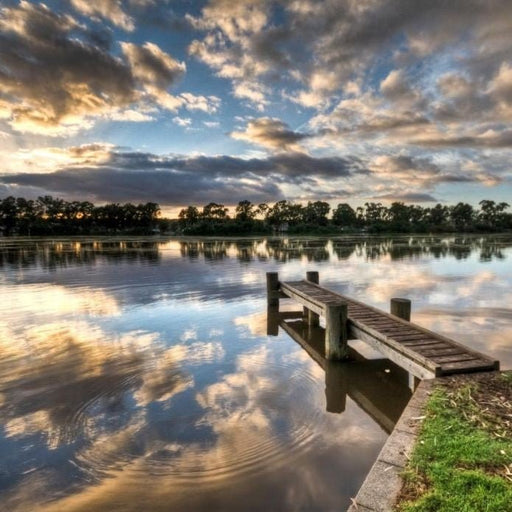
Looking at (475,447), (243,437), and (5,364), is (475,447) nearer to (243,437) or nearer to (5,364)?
(243,437)

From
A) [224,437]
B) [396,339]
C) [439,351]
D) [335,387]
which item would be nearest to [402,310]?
[396,339]

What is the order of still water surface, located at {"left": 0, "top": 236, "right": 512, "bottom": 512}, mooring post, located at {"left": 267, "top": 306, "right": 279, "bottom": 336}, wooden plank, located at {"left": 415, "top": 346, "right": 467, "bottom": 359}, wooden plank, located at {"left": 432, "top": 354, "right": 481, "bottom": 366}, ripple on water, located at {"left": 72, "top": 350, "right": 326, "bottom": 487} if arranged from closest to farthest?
still water surface, located at {"left": 0, "top": 236, "right": 512, "bottom": 512} → ripple on water, located at {"left": 72, "top": 350, "right": 326, "bottom": 487} → wooden plank, located at {"left": 432, "top": 354, "right": 481, "bottom": 366} → wooden plank, located at {"left": 415, "top": 346, "right": 467, "bottom": 359} → mooring post, located at {"left": 267, "top": 306, "right": 279, "bottom": 336}

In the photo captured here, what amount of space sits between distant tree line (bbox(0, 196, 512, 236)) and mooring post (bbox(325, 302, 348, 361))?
392 ft

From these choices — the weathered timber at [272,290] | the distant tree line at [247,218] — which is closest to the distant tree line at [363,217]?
the distant tree line at [247,218]

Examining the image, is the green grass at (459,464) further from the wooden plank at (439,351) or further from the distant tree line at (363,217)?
the distant tree line at (363,217)

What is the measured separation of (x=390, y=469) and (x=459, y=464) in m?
0.73

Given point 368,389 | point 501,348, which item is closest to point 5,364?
point 368,389

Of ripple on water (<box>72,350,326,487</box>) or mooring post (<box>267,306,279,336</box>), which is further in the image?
mooring post (<box>267,306,279,336</box>)

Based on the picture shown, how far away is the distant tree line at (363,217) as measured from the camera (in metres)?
140

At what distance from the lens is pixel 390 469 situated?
3984 mm

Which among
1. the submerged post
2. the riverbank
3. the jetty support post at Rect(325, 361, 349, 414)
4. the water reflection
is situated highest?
the submerged post

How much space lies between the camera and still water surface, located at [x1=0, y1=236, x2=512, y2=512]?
16.6 ft

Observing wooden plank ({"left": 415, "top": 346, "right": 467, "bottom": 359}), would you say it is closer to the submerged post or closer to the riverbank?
the riverbank

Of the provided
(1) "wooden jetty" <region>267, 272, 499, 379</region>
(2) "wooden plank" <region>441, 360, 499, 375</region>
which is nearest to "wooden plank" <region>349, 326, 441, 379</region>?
(1) "wooden jetty" <region>267, 272, 499, 379</region>
